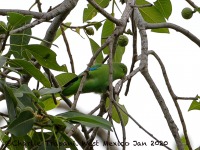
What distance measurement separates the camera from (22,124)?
164 centimetres

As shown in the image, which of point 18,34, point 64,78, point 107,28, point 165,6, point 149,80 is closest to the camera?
point 18,34

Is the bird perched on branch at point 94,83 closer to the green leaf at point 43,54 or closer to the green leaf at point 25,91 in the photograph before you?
the green leaf at point 43,54

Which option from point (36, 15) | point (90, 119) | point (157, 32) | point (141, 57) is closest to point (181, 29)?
point (141, 57)

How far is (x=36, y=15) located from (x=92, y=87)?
2.48 feet

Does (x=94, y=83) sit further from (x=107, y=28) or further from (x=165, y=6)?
(x=165, y=6)

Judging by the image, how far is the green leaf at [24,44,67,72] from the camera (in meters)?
2.04

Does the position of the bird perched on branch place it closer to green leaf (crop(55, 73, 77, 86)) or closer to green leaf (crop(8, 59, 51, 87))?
green leaf (crop(55, 73, 77, 86))

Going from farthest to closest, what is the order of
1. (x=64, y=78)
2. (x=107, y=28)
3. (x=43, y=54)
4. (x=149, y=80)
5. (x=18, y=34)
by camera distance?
(x=107, y=28)
(x=64, y=78)
(x=149, y=80)
(x=43, y=54)
(x=18, y=34)

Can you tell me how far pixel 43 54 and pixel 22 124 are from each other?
48cm

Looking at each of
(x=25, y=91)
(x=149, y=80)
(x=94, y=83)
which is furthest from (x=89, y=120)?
(x=94, y=83)

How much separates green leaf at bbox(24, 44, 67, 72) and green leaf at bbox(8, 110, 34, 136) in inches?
16.3

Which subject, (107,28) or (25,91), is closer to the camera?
(25,91)

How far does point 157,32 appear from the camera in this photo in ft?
9.86

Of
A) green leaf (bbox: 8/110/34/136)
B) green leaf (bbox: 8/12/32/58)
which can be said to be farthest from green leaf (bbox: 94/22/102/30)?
green leaf (bbox: 8/110/34/136)
